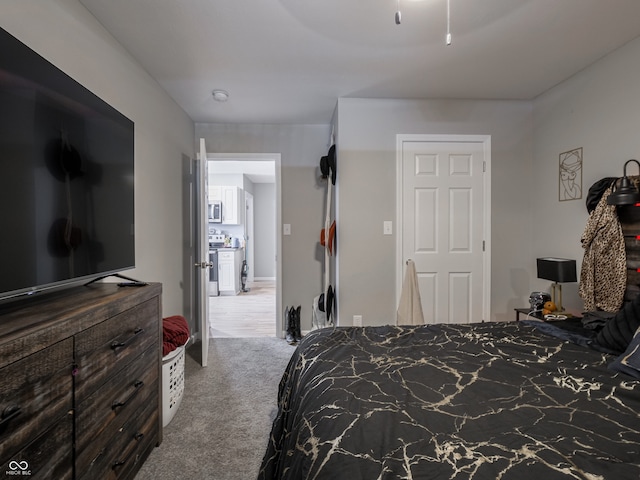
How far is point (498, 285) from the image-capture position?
9.89 ft

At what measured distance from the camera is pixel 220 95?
2.81 m

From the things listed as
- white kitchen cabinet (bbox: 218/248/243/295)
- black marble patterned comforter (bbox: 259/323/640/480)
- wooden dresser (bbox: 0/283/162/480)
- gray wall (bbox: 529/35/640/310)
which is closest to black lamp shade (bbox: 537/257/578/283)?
gray wall (bbox: 529/35/640/310)

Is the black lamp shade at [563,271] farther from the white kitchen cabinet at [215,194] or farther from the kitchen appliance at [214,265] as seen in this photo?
the white kitchen cabinet at [215,194]

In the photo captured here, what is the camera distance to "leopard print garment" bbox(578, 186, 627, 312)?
6.82 feet

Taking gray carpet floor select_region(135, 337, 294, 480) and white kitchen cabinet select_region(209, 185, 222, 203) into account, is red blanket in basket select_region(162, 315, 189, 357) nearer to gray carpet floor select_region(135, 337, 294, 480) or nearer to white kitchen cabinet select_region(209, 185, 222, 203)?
gray carpet floor select_region(135, 337, 294, 480)

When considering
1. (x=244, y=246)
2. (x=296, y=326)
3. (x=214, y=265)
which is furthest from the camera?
(x=244, y=246)

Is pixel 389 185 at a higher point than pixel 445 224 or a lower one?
higher

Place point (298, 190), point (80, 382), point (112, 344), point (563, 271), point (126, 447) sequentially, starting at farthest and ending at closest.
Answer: point (298, 190) → point (563, 271) → point (126, 447) → point (112, 344) → point (80, 382)

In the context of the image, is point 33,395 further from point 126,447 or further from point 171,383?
point 171,383

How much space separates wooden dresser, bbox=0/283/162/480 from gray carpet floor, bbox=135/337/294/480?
0.18 meters

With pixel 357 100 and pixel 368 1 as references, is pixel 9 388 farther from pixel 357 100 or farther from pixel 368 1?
pixel 357 100

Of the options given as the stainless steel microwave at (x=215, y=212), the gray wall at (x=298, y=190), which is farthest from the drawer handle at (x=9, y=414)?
the stainless steel microwave at (x=215, y=212)

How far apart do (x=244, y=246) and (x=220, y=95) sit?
424cm

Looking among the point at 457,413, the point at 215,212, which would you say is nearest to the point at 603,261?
the point at 457,413
